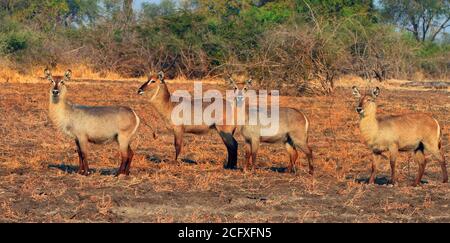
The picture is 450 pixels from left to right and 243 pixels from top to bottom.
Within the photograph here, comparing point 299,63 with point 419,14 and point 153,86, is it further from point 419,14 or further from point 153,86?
point 419,14

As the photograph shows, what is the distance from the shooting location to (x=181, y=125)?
11359 millimetres

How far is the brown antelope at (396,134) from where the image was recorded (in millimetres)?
9461

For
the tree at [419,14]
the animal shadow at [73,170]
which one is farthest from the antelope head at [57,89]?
the tree at [419,14]

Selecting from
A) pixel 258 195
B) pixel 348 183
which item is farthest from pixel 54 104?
pixel 348 183

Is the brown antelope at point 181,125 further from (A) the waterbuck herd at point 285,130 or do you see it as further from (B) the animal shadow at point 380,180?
(B) the animal shadow at point 380,180

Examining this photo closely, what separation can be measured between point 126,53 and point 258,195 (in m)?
22.8

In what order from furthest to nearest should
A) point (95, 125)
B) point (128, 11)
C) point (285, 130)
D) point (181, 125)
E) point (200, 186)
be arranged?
1. point (128, 11)
2. point (181, 125)
3. point (285, 130)
4. point (95, 125)
5. point (200, 186)

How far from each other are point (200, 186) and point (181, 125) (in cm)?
255

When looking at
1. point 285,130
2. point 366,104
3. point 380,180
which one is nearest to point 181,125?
point 285,130

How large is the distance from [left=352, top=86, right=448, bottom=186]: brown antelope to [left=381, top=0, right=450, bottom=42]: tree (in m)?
43.5

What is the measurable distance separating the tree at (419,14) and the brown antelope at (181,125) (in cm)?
4241

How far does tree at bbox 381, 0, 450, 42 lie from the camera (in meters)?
51.7

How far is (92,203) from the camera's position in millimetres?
7926
